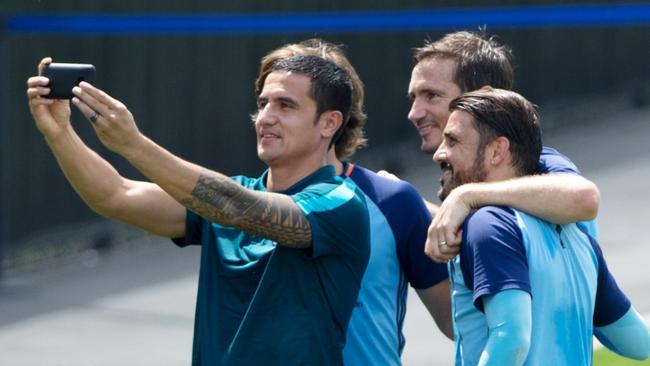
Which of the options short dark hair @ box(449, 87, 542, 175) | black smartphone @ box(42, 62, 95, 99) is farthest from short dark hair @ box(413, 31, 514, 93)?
black smartphone @ box(42, 62, 95, 99)

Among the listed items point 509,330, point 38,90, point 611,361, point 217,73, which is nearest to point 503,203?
point 509,330

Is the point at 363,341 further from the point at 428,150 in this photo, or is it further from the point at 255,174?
the point at 255,174

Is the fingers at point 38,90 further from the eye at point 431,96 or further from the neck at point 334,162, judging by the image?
the eye at point 431,96

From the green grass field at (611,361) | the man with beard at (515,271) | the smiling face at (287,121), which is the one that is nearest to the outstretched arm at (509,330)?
the man with beard at (515,271)

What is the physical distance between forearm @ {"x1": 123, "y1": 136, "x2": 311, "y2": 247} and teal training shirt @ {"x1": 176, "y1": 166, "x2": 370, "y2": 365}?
66 millimetres

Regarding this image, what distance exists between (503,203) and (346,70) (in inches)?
38.3

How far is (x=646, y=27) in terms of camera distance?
49.0ft

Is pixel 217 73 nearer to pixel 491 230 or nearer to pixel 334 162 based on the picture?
pixel 334 162

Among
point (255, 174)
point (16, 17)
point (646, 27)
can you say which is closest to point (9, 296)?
point (16, 17)

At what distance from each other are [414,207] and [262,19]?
7.84 metres

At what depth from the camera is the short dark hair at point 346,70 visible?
480 cm

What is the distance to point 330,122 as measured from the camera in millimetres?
4688

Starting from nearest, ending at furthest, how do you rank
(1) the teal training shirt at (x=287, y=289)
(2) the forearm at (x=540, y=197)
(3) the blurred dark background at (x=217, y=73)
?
(2) the forearm at (x=540, y=197) < (1) the teal training shirt at (x=287, y=289) < (3) the blurred dark background at (x=217, y=73)

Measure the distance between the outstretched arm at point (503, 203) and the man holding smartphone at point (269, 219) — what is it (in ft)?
1.22
